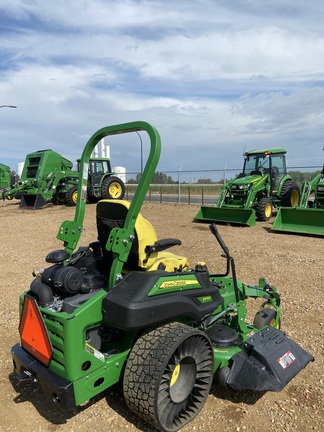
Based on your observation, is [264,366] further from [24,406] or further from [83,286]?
[24,406]

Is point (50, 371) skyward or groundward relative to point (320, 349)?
skyward

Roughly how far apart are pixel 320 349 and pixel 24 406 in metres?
2.84

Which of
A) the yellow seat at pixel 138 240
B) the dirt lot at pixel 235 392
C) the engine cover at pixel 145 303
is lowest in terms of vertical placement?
the dirt lot at pixel 235 392

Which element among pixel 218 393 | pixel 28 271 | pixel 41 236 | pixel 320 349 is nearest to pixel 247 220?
pixel 41 236

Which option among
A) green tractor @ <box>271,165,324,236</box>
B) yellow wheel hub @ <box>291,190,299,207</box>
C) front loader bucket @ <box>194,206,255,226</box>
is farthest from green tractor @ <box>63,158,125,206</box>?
green tractor @ <box>271,165,324,236</box>

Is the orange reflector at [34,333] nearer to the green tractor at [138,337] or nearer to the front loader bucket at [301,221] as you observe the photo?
the green tractor at [138,337]

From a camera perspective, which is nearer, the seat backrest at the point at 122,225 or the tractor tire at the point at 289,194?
the seat backrest at the point at 122,225

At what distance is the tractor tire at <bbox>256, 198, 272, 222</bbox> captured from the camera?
12.1m

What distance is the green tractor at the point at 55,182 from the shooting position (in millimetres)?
17281

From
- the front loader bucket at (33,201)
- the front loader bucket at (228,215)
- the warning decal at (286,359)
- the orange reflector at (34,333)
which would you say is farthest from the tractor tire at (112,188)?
the warning decal at (286,359)

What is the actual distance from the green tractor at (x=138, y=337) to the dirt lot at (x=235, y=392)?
25 cm

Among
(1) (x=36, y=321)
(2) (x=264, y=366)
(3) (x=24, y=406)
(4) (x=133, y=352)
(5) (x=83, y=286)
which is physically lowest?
(3) (x=24, y=406)

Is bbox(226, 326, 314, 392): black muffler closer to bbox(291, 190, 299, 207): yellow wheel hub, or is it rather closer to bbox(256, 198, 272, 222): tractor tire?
bbox(256, 198, 272, 222): tractor tire

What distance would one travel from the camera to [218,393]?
2924 millimetres
